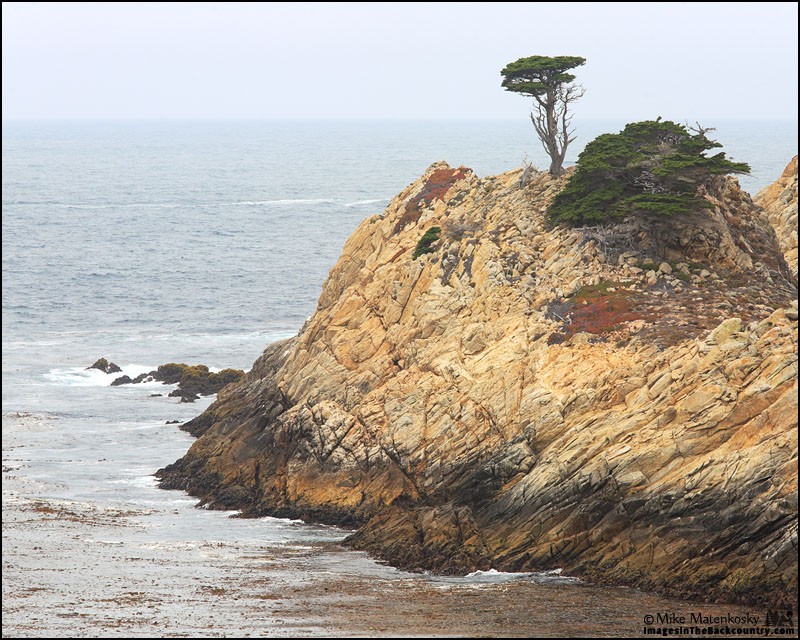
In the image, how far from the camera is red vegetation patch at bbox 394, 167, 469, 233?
200 feet

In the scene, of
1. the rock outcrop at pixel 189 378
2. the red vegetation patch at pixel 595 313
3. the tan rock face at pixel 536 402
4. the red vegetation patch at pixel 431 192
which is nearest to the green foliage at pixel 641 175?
the tan rock face at pixel 536 402

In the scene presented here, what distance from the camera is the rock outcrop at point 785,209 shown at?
63125mm

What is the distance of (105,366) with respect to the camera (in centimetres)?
7956

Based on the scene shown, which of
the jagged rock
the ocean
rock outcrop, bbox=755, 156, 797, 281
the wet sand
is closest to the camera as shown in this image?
the wet sand

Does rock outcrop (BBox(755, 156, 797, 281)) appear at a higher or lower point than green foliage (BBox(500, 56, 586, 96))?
lower

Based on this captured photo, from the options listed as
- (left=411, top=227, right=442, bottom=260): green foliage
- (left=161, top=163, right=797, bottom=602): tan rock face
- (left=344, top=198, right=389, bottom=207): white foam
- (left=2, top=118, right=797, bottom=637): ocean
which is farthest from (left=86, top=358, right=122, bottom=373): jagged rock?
(left=344, top=198, right=389, bottom=207): white foam

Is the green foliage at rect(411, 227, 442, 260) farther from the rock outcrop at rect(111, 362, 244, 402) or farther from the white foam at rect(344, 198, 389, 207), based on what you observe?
the white foam at rect(344, 198, 389, 207)

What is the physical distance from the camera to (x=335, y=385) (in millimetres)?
53281

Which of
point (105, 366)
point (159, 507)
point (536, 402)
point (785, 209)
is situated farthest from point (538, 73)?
point (105, 366)

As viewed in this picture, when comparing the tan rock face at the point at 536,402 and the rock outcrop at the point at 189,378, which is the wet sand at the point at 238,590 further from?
the rock outcrop at the point at 189,378

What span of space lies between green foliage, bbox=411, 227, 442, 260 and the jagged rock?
95.4 ft

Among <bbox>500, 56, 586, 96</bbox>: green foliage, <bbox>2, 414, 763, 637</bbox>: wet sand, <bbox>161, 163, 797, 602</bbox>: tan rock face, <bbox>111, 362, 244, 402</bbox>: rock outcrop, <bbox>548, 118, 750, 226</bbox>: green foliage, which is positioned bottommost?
<bbox>2, 414, 763, 637</bbox>: wet sand

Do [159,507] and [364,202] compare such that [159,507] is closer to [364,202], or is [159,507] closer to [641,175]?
[641,175]

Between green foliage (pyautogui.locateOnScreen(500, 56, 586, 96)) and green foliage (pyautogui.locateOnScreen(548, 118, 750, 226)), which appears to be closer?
green foliage (pyautogui.locateOnScreen(548, 118, 750, 226))
